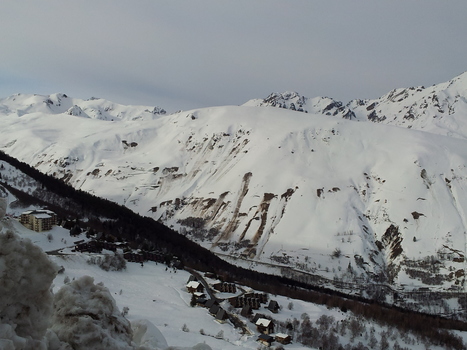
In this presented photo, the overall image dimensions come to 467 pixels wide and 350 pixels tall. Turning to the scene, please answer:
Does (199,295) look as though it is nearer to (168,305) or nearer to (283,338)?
(168,305)

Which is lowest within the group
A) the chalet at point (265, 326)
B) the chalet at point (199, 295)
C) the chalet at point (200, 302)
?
the chalet at point (265, 326)

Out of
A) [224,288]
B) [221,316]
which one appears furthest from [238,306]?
[221,316]

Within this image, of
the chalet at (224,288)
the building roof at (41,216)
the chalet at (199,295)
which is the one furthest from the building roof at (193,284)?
the building roof at (41,216)

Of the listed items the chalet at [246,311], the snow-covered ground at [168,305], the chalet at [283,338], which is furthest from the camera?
the chalet at [246,311]

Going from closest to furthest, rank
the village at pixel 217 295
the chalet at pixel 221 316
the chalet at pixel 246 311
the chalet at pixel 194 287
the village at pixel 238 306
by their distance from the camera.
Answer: the chalet at pixel 221 316 → the village at pixel 238 306 → the village at pixel 217 295 → the chalet at pixel 246 311 → the chalet at pixel 194 287

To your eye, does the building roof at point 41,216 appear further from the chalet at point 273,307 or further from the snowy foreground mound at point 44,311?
the snowy foreground mound at point 44,311

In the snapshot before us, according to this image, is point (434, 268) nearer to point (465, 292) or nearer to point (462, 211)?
point (465, 292)

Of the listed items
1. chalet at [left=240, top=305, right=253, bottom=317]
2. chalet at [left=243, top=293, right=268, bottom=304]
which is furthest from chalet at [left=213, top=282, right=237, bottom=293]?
chalet at [left=240, top=305, right=253, bottom=317]
